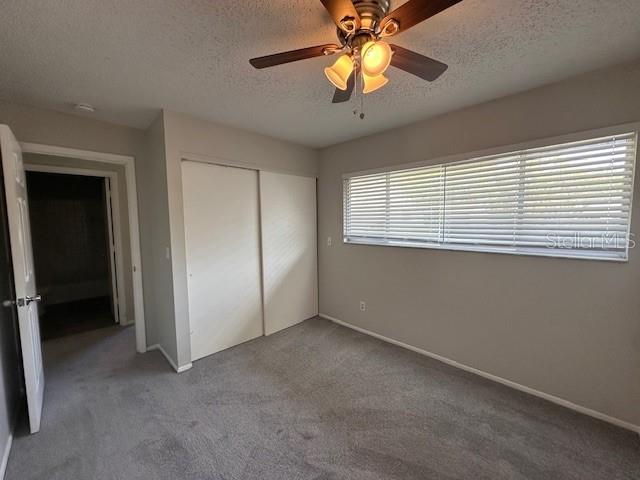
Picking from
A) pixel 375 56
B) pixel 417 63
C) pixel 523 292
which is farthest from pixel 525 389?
pixel 375 56

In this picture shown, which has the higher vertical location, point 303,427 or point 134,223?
point 134,223

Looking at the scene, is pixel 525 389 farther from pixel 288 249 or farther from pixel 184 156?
pixel 184 156

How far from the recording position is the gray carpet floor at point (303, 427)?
150 cm

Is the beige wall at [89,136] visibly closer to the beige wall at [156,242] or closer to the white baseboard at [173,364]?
the beige wall at [156,242]

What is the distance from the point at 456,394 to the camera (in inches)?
83.5

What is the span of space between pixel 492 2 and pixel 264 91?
1430mm

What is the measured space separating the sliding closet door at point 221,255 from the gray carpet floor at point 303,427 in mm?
354

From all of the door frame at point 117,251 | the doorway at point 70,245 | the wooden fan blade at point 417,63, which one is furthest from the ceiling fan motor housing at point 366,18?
the doorway at point 70,245

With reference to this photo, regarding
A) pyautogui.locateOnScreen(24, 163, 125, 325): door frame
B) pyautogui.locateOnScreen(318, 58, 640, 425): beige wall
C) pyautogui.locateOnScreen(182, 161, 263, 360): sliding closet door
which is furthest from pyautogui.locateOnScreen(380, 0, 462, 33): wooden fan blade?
pyautogui.locateOnScreen(24, 163, 125, 325): door frame

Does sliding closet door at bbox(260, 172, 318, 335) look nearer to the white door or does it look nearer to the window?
the window

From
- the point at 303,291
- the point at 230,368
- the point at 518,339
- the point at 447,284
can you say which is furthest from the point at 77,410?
the point at 518,339

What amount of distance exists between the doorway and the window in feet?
14.1

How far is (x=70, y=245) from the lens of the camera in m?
4.58

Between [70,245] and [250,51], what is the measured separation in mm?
5090
